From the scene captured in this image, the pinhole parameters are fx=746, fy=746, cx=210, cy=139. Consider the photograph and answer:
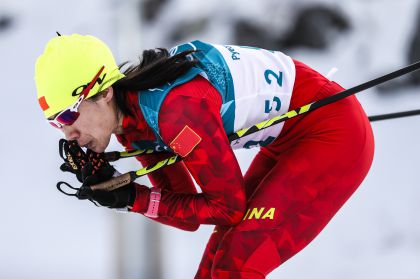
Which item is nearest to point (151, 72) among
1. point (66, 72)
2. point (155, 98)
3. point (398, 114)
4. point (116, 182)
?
point (155, 98)

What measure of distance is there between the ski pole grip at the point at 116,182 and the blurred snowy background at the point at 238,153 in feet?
5.33

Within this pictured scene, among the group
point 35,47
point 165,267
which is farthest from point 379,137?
point 35,47

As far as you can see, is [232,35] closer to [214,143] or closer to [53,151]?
[53,151]

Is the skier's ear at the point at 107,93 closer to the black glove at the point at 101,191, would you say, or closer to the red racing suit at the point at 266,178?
the red racing suit at the point at 266,178

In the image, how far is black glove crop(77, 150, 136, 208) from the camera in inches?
71.8

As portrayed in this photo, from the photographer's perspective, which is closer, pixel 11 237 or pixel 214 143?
pixel 214 143

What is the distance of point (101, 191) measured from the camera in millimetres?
1824

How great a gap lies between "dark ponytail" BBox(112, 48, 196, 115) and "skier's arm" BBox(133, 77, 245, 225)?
5 cm

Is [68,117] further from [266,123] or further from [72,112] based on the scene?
[266,123]

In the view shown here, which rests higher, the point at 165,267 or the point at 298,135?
the point at 298,135

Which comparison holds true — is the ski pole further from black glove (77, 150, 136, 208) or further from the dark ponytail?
the dark ponytail

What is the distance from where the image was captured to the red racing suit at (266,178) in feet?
5.47

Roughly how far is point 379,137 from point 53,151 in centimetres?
182

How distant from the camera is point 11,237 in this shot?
3.68m
